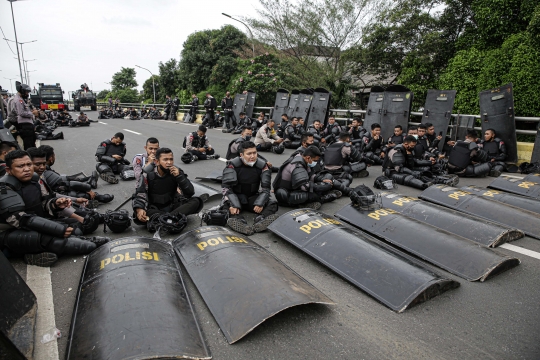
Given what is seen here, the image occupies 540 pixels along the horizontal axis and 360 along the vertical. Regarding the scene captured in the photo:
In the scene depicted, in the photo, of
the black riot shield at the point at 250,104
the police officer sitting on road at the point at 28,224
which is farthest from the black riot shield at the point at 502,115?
the black riot shield at the point at 250,104

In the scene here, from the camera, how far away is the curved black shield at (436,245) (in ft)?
12.2

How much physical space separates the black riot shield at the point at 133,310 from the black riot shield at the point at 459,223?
11.5ft

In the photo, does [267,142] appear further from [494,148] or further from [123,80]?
[123,80]

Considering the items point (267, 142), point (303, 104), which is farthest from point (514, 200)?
point (303, 104)

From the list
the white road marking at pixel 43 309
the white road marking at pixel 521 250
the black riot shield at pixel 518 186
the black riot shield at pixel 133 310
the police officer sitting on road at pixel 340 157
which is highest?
the police officer sitting on road at pixel 340 157

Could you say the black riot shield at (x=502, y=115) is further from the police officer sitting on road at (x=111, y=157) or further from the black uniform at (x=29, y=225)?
the black uniform at (x=29, y=225)

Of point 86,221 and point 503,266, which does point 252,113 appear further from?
point 503,266

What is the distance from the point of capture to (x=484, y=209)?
540cm

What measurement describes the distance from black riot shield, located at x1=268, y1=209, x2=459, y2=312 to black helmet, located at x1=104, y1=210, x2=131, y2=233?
6.67ft

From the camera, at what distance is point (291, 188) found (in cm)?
607

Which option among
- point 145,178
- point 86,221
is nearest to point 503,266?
point 145,178

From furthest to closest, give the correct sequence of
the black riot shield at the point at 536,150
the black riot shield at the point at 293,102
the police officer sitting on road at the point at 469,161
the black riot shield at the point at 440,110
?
1. the black riot shield at the point at 293,102
2. the black riot shield at the point at 440,110
3. the black riot shield at the point at 536,150
4. the police officer sitting on road at the point at 469,161

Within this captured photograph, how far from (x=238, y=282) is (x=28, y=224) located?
8.15 ft

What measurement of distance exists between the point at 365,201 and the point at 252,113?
15476 mm
